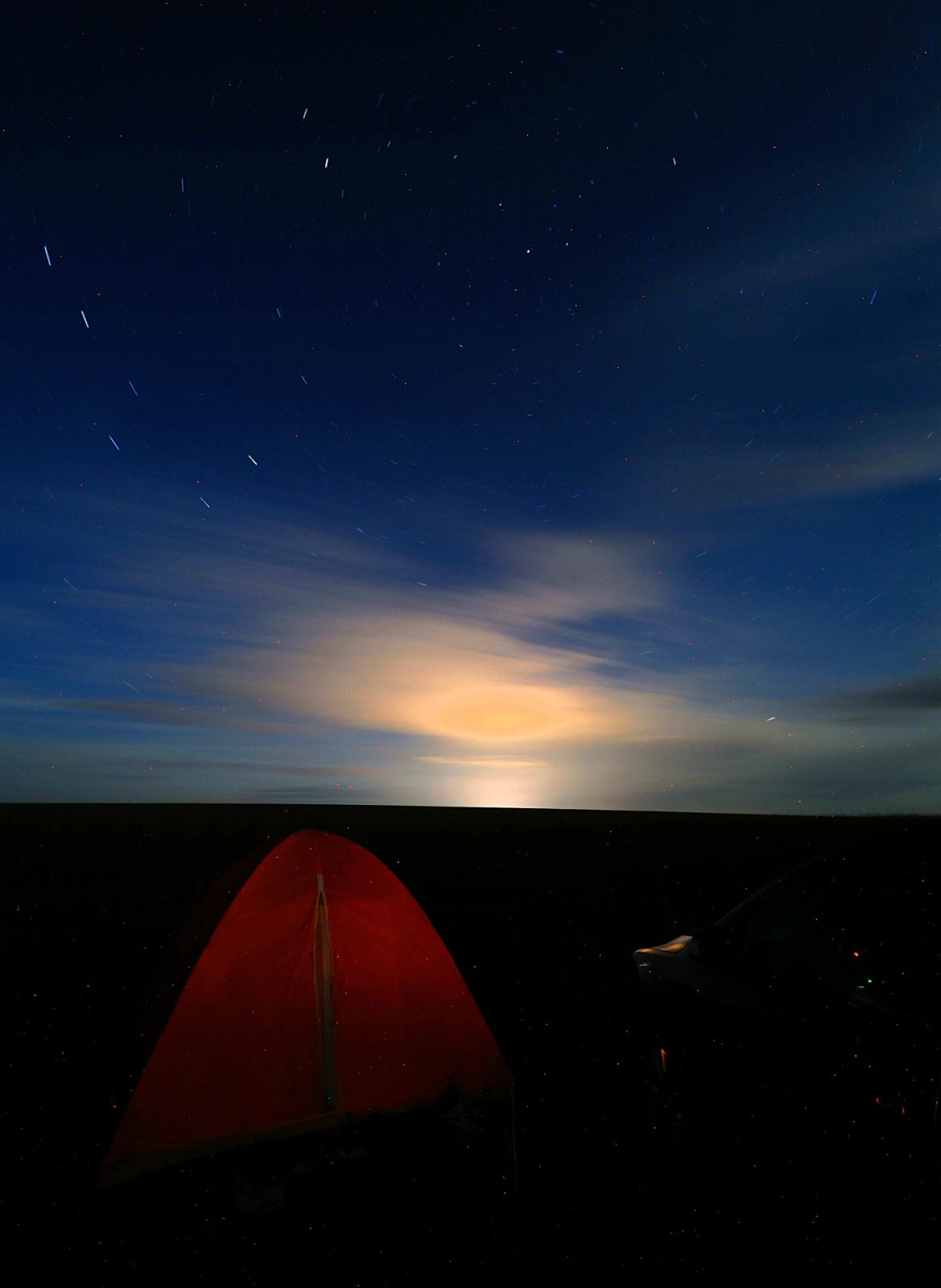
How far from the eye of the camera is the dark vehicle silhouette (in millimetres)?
2955

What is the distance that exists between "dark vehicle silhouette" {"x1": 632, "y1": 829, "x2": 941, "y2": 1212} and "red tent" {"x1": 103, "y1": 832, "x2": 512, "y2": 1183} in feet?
5.37

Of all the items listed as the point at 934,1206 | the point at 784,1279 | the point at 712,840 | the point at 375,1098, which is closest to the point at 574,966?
the point at 375,1098

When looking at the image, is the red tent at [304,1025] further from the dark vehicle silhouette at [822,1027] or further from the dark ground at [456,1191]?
the dark vehicle silhouette at [822,1027]

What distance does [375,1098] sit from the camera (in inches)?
186

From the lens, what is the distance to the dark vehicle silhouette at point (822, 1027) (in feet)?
9.70

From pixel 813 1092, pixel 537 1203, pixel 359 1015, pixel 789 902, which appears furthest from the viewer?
pixel 359 1015

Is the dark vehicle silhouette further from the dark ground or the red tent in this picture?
the red tent

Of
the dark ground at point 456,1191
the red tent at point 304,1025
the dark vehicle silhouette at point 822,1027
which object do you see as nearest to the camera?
the dark vehicle silhouette at point 822,1027

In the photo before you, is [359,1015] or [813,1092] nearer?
[813,1092]

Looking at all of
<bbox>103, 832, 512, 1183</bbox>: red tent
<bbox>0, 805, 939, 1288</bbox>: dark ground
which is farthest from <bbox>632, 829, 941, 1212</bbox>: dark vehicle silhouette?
<bbox>103, 832, 512, 1183</bbox>: red tent

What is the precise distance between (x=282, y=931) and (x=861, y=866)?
12.3 feet

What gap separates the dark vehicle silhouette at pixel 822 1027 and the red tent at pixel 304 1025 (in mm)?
1638

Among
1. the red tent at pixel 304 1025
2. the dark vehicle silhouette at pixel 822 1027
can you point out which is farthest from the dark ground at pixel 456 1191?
the red tent at pixel 304 1025

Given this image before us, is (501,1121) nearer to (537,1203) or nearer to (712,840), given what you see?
(537,1203)
